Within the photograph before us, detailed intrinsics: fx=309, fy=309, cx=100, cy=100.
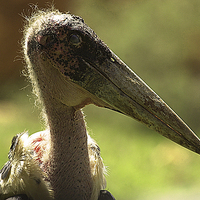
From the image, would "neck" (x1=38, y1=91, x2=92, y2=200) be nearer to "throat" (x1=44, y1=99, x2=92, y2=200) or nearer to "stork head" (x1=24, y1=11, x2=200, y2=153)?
"throat" (x1=44, y1=99, x2=92, y2=200)

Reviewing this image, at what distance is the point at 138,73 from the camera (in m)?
4.58

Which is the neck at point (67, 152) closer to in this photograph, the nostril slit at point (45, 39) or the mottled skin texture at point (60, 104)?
the mottled skin texture at point (60, 104)

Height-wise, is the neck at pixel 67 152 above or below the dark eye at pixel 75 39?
below

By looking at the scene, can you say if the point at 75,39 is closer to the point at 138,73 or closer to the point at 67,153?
the point at 67,153

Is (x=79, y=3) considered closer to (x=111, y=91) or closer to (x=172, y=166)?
(x=172, y=166)

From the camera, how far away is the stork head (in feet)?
4.26

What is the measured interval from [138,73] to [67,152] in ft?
10.6

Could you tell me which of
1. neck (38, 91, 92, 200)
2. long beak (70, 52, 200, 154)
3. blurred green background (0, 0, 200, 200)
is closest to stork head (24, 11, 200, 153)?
long beak (70, 52, 200, 154)

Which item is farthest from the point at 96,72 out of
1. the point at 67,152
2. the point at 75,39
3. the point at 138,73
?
the point at 138,73

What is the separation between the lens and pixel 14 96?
4.91 m

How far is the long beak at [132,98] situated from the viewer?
A: 4.31 ft

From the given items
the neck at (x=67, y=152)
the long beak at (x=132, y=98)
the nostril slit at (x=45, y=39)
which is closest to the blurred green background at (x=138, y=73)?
the neck at (x=67, y=152)

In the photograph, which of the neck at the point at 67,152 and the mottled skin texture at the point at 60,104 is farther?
the neck at the point at 67,152

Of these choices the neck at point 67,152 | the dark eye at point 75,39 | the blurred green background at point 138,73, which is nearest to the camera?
the dark eye at point 75,39
